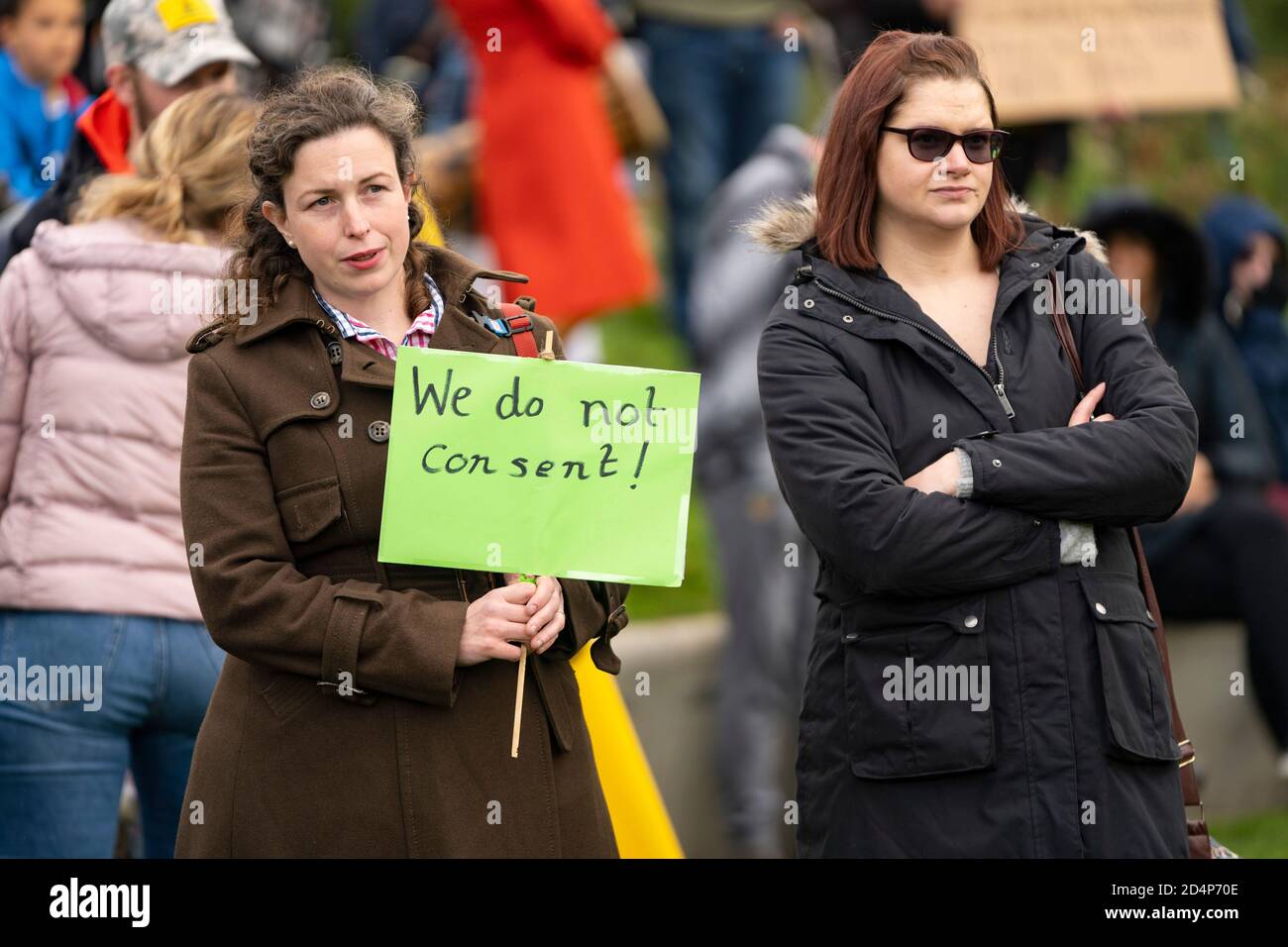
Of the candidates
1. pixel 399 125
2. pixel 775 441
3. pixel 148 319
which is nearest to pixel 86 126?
pixel 148 319

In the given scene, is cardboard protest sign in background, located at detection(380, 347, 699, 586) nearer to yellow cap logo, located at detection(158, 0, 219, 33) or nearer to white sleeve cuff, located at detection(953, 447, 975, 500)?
white sleeve cuff, located at detection(953, 447, 975, 500)

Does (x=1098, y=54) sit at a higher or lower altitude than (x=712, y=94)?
higher

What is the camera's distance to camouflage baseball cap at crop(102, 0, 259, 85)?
195 inches

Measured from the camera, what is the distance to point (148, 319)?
432 cm

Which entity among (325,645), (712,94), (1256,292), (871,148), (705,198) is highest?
(712,94)

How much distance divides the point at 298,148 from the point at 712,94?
192 inches

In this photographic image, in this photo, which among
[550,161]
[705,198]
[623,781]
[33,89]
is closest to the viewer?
[623,781]

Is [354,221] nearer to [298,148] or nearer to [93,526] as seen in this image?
[298,148]

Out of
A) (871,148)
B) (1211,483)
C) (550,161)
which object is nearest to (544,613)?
(871,148)

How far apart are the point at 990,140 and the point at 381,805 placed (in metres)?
1.76

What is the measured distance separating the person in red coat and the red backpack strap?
12.4ft

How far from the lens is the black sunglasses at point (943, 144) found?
12.3ft

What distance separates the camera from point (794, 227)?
3965 mm
